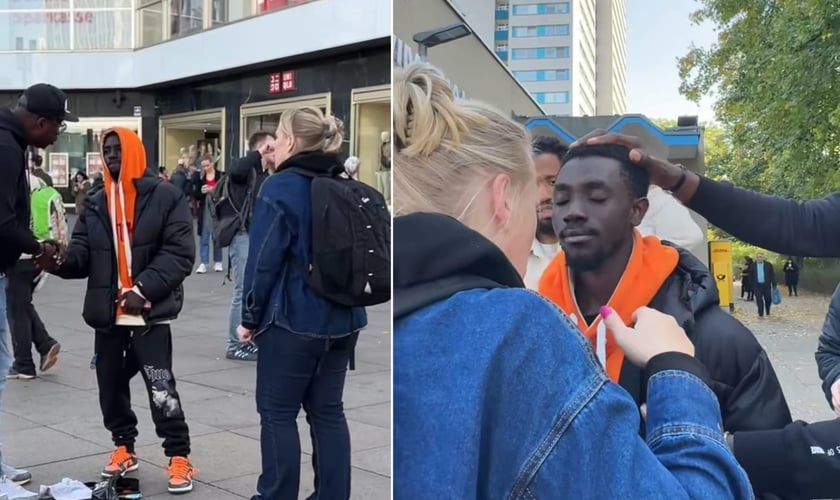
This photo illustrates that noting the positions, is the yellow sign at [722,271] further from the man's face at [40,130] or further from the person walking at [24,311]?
the person walking at [24,311]

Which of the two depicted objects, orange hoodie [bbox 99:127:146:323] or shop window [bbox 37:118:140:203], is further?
shop window [bbox 37:118:140:203]

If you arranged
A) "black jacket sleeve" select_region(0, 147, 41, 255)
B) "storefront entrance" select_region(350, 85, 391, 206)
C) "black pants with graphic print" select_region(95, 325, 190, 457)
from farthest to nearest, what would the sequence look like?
"storefront entrance" select_region(350, 85, 391, 206)
"black pants with graphic print" select_region(95, 325, 190, 457)
"black jacket sleeve" select_region(0, 147, 41, 255)

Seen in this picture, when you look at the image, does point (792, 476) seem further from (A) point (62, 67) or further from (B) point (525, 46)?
(A) point (62, 67)

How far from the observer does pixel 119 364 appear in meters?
4.35

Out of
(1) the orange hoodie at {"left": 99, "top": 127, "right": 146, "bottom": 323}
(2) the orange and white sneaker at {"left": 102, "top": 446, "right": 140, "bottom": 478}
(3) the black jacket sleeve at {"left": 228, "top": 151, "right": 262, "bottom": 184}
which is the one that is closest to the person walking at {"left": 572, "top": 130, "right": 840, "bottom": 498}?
(1) the orange hoodie at {"left": 99, "top": 127, "right": 146, "bottom": 323}

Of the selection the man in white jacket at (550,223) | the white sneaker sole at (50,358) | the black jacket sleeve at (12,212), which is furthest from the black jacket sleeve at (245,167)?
the man in white jacket at (550,223)

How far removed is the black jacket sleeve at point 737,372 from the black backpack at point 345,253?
2.19m

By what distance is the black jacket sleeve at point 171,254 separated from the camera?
4211mm

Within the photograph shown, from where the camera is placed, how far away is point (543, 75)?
5.81ft

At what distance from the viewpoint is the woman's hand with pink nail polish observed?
1.59m

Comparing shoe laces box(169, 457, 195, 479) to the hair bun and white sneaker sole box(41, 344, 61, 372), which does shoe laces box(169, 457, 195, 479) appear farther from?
the hair bun

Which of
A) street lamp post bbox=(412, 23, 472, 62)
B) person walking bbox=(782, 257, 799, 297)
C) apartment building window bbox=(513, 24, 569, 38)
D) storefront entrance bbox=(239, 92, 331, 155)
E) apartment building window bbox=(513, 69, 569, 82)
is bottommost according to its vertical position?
person walking bbox=(782, 257, 799, 297)

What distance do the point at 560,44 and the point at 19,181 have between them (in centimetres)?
316

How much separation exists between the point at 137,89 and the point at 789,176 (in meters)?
22.7
